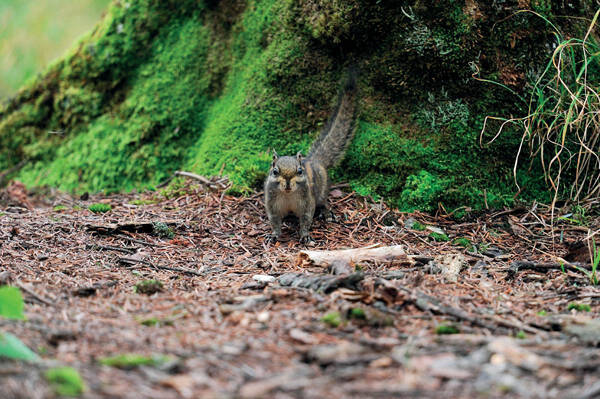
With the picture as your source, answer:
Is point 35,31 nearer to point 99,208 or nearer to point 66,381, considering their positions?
point 99,208

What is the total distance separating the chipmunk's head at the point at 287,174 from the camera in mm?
4238

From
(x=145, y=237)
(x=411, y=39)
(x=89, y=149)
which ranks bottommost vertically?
(x=145, y=237)

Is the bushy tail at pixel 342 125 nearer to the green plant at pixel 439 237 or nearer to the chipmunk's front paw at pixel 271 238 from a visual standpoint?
the chipmunk's front paw at pixel 271 238

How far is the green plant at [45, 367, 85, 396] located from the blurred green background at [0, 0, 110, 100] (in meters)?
6.10

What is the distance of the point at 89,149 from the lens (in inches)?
233

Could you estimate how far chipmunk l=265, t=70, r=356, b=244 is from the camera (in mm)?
4320

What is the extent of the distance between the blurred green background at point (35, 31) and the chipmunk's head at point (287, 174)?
4006mm

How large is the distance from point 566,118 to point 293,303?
261cm

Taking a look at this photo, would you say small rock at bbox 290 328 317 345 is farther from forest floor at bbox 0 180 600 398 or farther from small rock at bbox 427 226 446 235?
small rock at bbox 427 226 446 235

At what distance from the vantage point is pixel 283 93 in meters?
4.93

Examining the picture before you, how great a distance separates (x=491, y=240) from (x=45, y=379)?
128 inches

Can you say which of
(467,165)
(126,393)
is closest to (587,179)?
(467,165)

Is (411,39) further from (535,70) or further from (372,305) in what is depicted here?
(372,305)

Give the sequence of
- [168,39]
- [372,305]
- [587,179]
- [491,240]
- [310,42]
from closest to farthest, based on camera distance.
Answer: [372,305]
[491,240]
[587,179]
[310,42]
[168,39]
